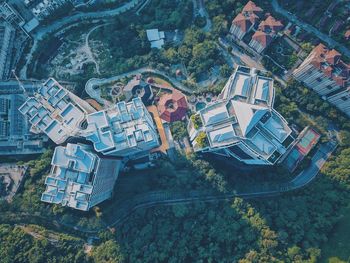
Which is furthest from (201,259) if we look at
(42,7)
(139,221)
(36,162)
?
(42,7)

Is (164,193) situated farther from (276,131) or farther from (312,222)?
(312,222)

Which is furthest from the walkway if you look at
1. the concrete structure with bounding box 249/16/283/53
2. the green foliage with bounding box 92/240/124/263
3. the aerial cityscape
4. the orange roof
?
the orange roof

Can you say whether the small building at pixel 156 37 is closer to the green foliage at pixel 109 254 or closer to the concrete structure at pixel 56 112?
the concrete structure at pixel 56 112

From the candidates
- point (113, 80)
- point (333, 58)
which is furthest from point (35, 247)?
point (333, 58)

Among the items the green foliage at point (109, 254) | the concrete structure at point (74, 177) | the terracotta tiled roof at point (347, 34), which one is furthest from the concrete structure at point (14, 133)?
the terracotta tiled roof at point (347, 34)

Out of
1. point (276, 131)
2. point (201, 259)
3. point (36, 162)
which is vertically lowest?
point (201, 259)

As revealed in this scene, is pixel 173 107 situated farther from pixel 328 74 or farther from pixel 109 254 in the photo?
pixel 328 74
